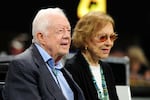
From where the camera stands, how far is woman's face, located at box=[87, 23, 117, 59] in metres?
4.97

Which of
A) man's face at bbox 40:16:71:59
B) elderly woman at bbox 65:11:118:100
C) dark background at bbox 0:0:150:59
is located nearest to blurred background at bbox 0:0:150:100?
dark background at bbox 0:0:150:59

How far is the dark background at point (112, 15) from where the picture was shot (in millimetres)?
10359

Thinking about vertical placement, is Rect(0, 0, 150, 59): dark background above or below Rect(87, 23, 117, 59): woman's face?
below

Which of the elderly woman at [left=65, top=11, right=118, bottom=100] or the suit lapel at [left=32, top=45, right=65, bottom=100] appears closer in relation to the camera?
the suit lapel at [left=32, top=45, right=65, bottom=100]

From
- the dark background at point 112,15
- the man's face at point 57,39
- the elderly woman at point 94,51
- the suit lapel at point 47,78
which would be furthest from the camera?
the dark background at point 112,15

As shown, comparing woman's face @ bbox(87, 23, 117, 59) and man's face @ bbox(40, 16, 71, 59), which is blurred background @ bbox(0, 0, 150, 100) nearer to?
woman's face @ bbox(87, 23, 117, 59)

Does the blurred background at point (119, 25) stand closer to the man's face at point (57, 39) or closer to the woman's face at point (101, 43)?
the woman's face at point (101, 43)

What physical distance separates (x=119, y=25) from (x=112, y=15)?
0.89 feet

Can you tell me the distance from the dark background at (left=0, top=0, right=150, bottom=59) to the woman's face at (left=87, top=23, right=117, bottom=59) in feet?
17.3

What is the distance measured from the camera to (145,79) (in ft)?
34.7

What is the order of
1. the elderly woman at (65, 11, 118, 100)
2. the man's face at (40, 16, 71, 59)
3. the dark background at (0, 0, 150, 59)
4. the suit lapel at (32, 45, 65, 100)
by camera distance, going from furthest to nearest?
the dark background at (0, 0, 150, 59) → the elderly woman at (65, 11, 118, 100) → the man's face at (40, 16, 71, 59) → the suit lapel at (32, 45, 65, 100)

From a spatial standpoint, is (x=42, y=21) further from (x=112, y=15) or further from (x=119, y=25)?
(x=119, y=25)

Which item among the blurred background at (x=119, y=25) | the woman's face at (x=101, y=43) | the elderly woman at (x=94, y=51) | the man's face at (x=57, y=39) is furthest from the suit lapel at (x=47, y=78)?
the blurred background at (x=119, y=25)

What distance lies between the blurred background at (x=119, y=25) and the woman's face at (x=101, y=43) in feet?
17.2
